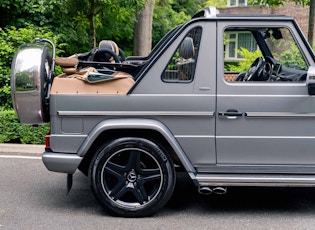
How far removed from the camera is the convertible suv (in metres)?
4.93

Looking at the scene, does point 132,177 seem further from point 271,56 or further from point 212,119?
point 271,56

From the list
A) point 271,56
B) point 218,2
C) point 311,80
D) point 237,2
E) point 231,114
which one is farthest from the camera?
point 218,2

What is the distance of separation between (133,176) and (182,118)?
79 cm

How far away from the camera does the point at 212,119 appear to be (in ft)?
16.2

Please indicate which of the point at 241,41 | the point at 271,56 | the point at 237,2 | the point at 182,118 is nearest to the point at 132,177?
the point at 182,118

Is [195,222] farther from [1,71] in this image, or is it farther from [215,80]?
[1,71]

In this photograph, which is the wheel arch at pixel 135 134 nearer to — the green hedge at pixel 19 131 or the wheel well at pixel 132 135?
the wheel well at pixel 132 135

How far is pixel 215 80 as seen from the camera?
4.95 meters

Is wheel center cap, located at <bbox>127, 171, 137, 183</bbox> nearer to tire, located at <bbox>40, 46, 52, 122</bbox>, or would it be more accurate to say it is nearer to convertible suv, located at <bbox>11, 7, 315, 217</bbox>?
convertible suv, located at <bbox>11, 7, 315, 217</bbox>

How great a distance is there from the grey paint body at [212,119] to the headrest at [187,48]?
0.20 feet

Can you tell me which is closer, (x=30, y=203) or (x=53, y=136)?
(x=53, y=136)

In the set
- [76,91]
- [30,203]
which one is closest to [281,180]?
[76,91]

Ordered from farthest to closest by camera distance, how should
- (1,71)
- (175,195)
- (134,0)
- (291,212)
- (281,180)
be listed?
(134,0) < (1,71) < (175,195) < (291,212) < (281,180)

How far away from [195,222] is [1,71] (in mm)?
6362
